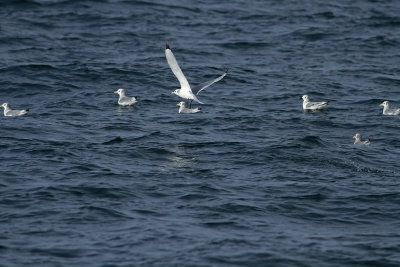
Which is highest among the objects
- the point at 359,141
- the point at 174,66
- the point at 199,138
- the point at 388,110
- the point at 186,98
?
the point at 174,66

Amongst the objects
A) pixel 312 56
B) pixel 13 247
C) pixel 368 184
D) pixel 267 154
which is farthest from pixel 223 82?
pixel 13 247

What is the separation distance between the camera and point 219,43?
31844 mm

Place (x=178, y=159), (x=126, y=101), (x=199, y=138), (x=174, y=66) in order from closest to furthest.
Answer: (x=178, y=159), (x=199, y=138), (x=174, y=66), (x=126, y=101)

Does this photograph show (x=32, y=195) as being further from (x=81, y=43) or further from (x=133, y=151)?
(x=81, y=43)

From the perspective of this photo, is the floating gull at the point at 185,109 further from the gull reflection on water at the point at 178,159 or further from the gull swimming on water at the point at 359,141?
the gull swimming on water at the point at 359,141

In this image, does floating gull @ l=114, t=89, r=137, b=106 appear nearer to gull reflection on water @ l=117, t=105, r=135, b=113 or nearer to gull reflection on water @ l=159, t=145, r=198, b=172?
gull reflection on water @ l=117, t=105, r=135, b=113

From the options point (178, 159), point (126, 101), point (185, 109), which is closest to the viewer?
point (178, 159)

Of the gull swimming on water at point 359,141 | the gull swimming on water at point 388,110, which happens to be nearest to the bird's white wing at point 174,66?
the gull swimming on water at point 359,141

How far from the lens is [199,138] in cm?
2011

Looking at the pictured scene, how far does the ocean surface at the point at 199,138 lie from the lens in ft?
43.5

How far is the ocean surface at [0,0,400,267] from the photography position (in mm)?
13258

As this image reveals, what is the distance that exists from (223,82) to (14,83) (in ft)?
23.5

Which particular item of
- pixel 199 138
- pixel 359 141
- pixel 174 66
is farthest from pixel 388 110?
pixel 174 66

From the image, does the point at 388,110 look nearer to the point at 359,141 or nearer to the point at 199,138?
the point at 359,141
